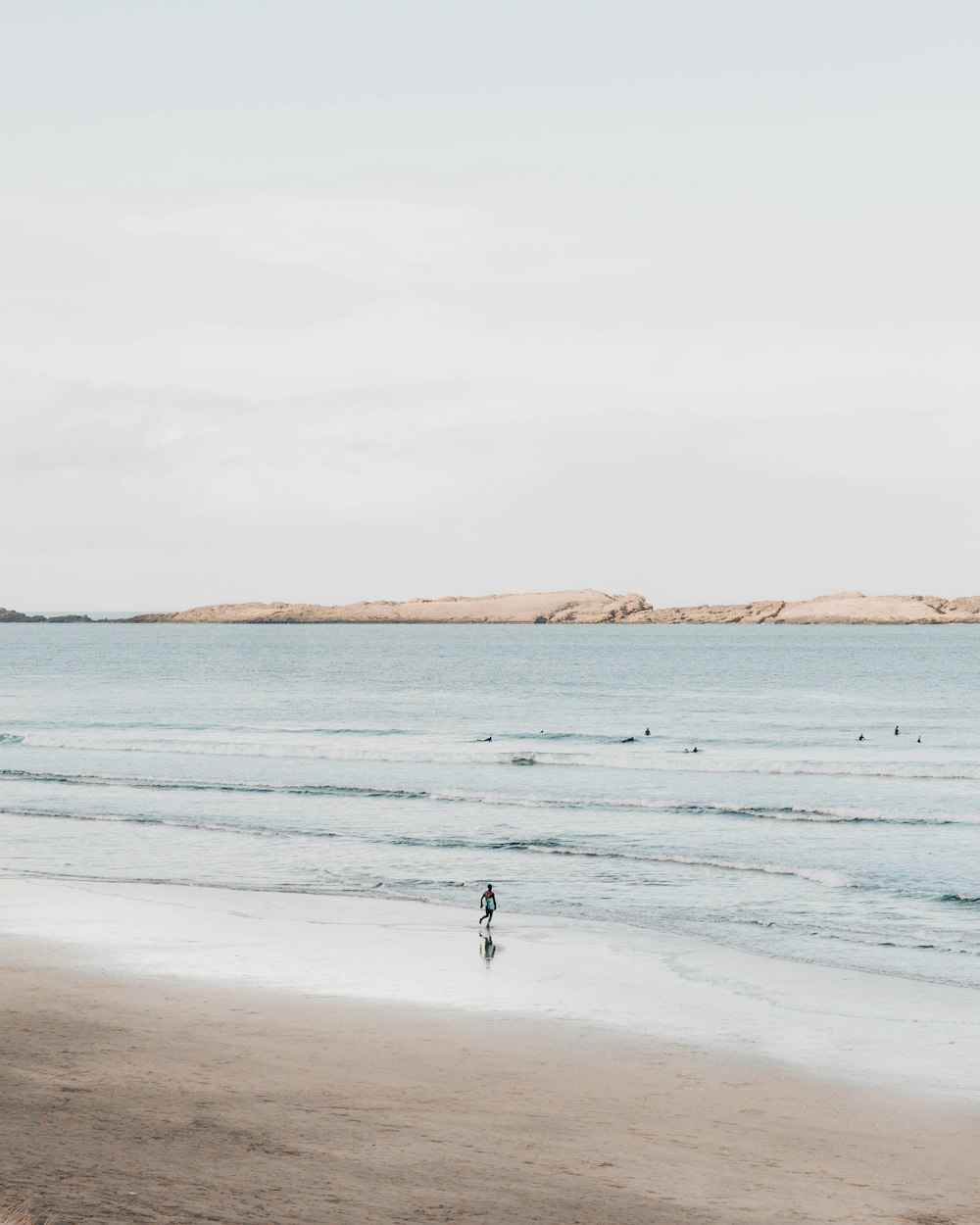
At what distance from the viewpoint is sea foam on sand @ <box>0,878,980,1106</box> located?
17.9 m

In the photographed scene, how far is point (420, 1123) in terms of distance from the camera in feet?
46.4

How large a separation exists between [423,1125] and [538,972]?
7.92 meters

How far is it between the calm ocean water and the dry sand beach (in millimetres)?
7599

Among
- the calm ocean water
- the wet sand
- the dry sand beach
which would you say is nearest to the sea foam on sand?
Result: the dry sand beach

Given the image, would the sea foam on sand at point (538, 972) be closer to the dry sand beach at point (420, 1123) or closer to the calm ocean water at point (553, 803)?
the dry sand beach at point (420, 1123)

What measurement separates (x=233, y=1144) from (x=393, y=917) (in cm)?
1301

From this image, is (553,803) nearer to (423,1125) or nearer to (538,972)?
(538,972)

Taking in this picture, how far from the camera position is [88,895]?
27.8m

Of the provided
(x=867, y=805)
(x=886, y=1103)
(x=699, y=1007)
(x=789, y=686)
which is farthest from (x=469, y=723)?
(x=886, y=1103)

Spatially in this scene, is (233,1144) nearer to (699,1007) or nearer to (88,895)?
(699,1007)

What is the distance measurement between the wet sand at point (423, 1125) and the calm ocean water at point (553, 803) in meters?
7.69

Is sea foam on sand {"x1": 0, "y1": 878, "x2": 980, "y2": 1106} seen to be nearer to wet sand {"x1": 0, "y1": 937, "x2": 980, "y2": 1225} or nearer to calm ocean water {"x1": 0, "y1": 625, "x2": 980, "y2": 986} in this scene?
wet sand {"x1": 0, "y1": 937, "x2": 980, "y2": 1225}

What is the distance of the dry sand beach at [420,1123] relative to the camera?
11.7 m

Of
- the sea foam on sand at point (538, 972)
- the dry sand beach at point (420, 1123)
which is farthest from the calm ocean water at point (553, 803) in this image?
the dry sand beach at point (420, 1123)
